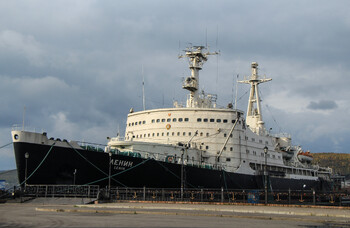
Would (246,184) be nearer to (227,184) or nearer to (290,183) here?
(227,184)

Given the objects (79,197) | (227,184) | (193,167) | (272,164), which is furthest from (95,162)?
(272,164)

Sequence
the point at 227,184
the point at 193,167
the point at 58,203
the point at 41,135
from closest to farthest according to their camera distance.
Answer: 1. the point at 58,203
2. the point at 41,135
3. the point at 193,167
4. the point at 227,184

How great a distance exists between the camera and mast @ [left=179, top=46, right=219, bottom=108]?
144ft

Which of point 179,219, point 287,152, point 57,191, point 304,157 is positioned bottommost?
point 179,219

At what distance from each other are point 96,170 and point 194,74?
65.1ft

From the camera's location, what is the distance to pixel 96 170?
28922mm

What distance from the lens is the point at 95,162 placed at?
1134 inches

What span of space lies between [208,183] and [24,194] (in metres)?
15.4

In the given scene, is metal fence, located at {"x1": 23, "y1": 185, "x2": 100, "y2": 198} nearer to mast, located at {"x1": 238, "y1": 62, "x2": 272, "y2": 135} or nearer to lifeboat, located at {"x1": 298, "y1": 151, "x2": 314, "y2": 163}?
mast, located at {"x1": 238, "y1": 62, "x2": 272, "y2": 135}

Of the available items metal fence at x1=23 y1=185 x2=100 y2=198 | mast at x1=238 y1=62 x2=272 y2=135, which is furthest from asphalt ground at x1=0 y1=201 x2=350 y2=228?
mast at x1=238 y1=62 x2=272 y2=135

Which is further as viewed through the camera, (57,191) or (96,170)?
(96,170)

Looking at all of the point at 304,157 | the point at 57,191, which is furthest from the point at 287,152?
the point at 57,191

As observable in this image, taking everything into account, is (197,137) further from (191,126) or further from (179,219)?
(179,219)

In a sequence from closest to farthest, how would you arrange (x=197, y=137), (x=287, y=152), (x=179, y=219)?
(x=179, y=219) → (x=197, y=137) → (x=287, y=152)
